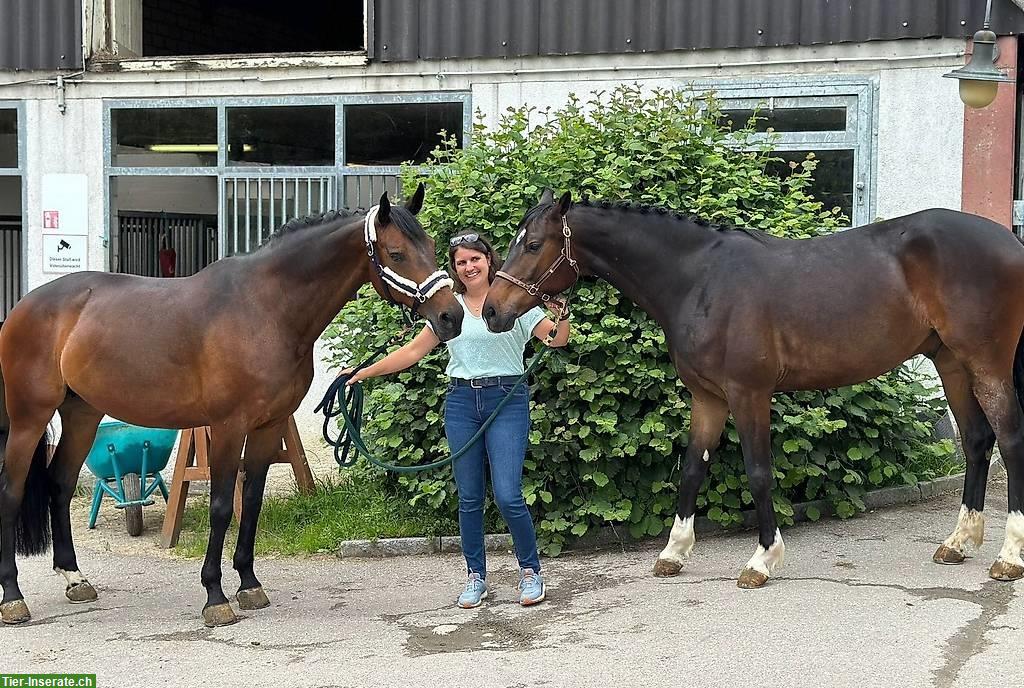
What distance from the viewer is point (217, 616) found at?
5395mm

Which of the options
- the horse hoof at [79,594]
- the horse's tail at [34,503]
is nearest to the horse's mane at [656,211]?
the horse's tail at [34,503]

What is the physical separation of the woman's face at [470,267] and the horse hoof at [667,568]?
1.84 metres

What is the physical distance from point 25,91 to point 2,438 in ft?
19.1

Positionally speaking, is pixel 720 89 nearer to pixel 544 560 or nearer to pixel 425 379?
pixel 425 379

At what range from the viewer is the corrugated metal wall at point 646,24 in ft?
29.6

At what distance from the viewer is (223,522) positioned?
18.0 ft

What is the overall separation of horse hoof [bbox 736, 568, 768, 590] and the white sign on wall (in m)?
7.45

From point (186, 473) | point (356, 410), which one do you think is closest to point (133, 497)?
point (186, 473)

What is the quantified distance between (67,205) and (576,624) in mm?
7533

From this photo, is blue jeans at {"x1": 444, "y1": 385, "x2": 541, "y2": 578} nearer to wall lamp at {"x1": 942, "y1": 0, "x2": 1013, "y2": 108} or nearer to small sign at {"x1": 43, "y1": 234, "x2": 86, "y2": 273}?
wall lamp at {"x1": 942, "y1": 0, "x2": 1013, "y2": 108}

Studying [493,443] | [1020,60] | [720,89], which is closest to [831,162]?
[720,89]

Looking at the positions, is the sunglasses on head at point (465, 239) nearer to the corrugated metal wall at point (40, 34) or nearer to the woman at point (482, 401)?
the woman at point (482, 401)

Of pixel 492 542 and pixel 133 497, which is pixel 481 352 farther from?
pixel 133 497

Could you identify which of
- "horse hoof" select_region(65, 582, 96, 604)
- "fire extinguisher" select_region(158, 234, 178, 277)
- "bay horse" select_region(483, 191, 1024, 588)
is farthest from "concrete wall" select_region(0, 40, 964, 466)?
"horse hoof" select_region(65, 582, 96, 604)
